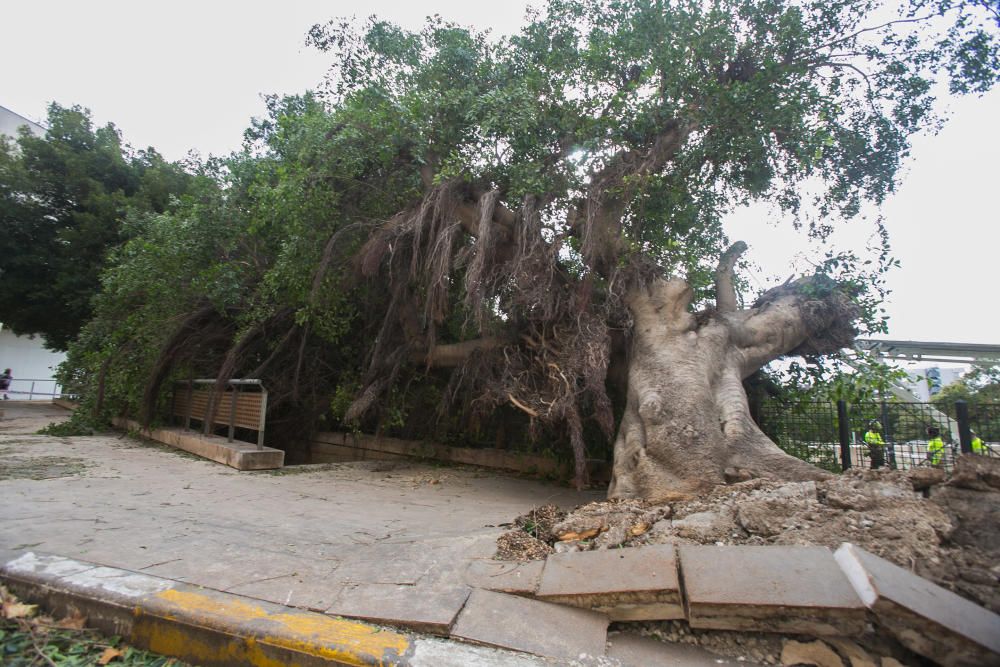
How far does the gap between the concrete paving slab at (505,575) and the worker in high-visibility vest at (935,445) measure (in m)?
5.54

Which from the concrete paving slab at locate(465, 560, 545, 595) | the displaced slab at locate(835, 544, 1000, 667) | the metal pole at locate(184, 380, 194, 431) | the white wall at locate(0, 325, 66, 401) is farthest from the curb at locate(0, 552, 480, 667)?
the white wall at locate(0, 325, 66, 401)

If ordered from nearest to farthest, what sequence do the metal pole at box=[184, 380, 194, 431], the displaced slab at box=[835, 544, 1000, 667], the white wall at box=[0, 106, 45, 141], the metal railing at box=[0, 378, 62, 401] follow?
the displaced slab at box=[835, 544, 1000, 667] → the metal pole at box=[184, 380, 194, 431] → the white wall at box=[0, 106, 45, 141] → the metal railing at box=[0, 378, 62, 401]

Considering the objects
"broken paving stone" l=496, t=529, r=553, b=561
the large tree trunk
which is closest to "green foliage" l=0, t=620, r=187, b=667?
"broken paving stone" l=496, t=529, r=553, b=561

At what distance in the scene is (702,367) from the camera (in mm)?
5652

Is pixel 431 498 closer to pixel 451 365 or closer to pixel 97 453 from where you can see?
pixel 451 365

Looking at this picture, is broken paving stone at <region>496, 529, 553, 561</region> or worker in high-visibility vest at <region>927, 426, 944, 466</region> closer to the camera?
broken paving stone at <region>496, 529, 553, 561</region>

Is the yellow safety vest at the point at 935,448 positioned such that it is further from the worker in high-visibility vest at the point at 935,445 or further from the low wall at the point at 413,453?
the low wall at the point at 413,453

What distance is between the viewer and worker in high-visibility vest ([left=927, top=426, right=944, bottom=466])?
234 inches

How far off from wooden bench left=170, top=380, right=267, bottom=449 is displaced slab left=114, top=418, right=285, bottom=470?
20 cm

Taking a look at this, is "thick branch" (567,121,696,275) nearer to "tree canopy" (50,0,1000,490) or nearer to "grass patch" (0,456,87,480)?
"tree canopy" (50,0,1000,490)

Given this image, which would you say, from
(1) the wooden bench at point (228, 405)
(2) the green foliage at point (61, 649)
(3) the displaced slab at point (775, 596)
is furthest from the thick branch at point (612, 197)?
(2) the green foliage at point (61, 649)

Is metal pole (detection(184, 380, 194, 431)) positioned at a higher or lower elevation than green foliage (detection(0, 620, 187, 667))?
higher

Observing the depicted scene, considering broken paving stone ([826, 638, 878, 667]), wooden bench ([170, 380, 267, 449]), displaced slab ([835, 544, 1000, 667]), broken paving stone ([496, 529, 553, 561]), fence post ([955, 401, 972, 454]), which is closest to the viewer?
displaced slab ([835, 544, 1000, 667])

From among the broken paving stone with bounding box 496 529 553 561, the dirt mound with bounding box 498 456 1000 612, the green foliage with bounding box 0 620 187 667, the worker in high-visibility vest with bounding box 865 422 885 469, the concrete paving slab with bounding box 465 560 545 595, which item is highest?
the worker in high-visibility vest with bounding box 865 422 885 469
